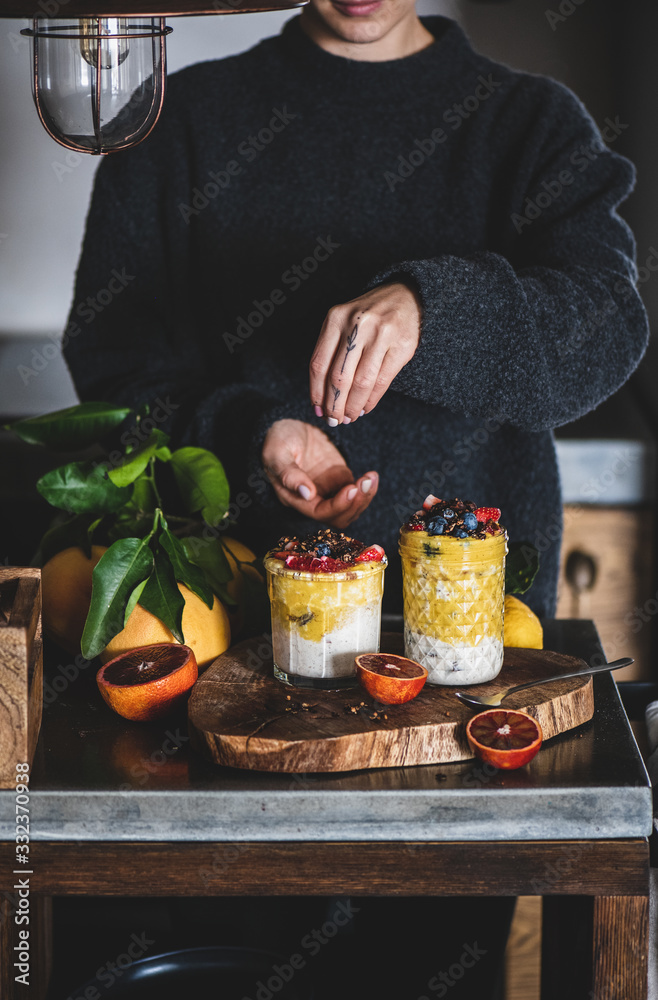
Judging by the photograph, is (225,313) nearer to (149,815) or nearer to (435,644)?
(435,644)

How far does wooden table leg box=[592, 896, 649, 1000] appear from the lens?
69 centimetres

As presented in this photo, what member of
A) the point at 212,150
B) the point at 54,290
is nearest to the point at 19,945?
the point at 212,150

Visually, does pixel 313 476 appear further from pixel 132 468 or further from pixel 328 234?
pixel 328 234

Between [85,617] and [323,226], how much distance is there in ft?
1.99

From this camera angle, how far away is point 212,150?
4.18 ft

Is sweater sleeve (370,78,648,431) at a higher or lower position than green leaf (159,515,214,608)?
higher

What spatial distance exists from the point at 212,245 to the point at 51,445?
42cm
